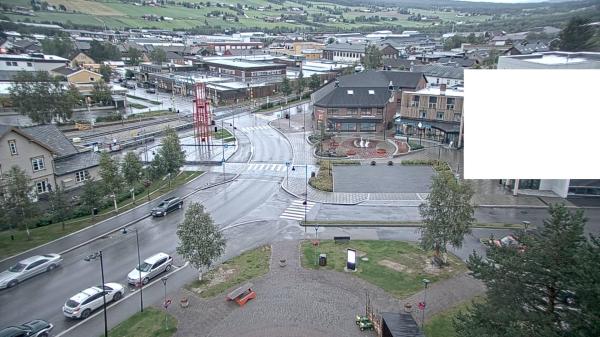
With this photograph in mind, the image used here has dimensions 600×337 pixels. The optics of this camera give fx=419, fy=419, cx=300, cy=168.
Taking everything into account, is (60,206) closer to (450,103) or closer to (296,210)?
(296,210)

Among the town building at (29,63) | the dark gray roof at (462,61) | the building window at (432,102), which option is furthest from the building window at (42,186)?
the dark gray roof at (462,61)

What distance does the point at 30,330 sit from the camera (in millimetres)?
20688

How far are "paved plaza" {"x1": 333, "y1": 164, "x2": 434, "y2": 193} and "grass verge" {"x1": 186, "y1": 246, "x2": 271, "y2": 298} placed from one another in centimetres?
1499

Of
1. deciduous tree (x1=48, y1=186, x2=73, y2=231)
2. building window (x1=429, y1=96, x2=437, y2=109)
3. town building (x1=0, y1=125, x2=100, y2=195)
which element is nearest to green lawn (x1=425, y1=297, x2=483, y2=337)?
deciduous tree (x1=48, y1=186, x2=73, y2=231)

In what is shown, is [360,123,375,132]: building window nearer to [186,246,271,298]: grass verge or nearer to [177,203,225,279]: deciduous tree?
[186,246,271,298]: grass verge

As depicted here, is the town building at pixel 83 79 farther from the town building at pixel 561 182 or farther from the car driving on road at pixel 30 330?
the town building at pixel 561 182

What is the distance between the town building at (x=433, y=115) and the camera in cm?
5719

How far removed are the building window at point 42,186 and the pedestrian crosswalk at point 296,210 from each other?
2256 centimetres

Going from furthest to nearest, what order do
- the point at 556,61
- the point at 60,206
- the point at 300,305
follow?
the point at 556,61
the point at 60,206
the point at 300,305

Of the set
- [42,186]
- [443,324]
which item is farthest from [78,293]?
[443,324]

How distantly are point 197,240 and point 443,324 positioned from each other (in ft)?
47.7

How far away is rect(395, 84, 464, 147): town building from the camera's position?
57.2 m

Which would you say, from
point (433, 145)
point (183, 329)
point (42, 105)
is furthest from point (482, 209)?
point (42, 105)

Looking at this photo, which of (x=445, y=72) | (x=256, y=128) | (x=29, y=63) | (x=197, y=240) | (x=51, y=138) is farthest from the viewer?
(x=29, y=63)
